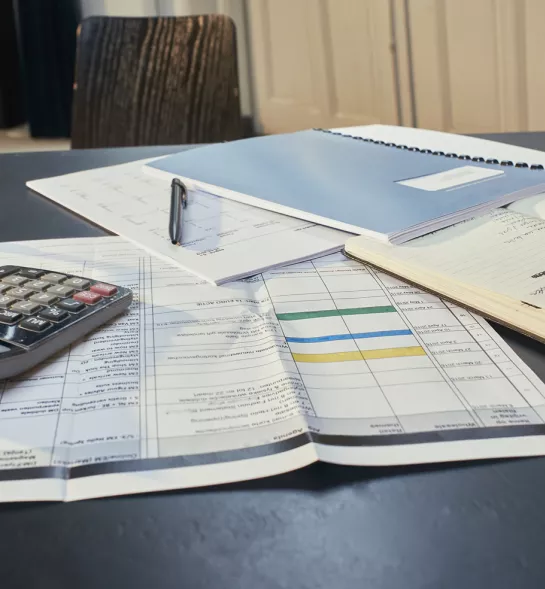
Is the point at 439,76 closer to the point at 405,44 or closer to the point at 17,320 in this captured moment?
the point at 405,44

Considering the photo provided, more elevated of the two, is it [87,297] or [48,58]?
[48,58]

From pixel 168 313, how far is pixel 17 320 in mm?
87

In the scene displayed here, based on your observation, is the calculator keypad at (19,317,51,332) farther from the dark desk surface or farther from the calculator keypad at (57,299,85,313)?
the dark desk surface

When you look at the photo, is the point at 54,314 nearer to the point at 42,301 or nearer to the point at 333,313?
the point at 42,301

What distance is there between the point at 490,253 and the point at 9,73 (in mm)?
2692

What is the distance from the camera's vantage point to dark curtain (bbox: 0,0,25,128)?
2701mm

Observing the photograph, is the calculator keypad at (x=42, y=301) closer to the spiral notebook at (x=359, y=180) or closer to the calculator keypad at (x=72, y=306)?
the calculator keypad at (x=72, y=306)

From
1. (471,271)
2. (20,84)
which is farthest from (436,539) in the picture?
(20,84)

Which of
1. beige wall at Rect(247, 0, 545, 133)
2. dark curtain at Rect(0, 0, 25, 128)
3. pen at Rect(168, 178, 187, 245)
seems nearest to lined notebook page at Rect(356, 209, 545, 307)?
pen at Rect(168, 178, 187, 245)

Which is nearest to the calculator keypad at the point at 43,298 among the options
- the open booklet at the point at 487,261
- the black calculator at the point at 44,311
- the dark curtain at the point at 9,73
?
the black calculator at the point at 44,311

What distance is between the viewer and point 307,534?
25 cm

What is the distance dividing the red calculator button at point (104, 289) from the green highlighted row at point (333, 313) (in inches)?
4.0

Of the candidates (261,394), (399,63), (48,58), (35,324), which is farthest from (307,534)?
(48,58)

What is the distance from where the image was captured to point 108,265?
20.5 inches
